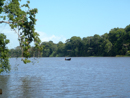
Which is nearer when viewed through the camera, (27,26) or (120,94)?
(27,26)

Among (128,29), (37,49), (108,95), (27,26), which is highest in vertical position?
(128,29)

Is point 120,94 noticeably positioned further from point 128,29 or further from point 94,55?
point 94,55

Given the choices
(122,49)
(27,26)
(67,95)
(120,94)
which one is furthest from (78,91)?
(122,49)

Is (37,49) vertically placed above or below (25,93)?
above

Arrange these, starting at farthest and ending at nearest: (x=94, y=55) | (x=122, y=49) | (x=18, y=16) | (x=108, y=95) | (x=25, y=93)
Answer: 1. (x=94, y=55)
2. (x=122, y=49)
3. (x=25, y=93)
4. (x=108, y=95)
5. (x=18, y=16)

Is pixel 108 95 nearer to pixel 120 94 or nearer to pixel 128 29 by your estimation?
pixel 120 94

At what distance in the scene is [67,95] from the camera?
2353cm

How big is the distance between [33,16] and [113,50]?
156 m

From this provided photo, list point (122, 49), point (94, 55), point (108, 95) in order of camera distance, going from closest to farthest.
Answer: point (108, 95) < point (122, 49) < point (94, 55)

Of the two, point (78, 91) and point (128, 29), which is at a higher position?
point (128, 29)

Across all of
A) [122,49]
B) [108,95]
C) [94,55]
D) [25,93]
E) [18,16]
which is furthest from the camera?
[94,55]

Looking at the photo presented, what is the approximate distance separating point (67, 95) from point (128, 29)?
148 m

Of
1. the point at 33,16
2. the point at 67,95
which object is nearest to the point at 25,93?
the point at 67,95

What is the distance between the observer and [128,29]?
164 m
